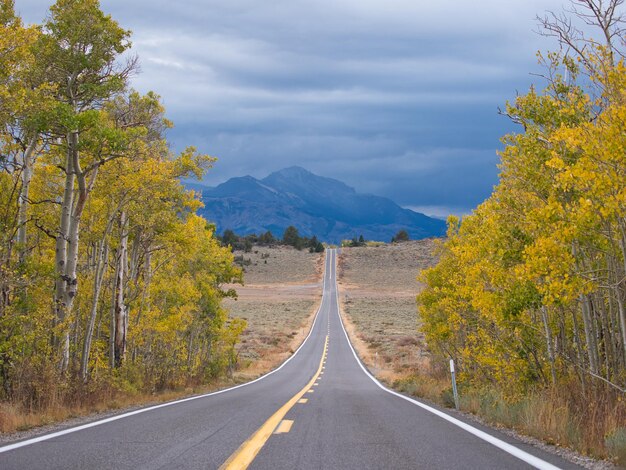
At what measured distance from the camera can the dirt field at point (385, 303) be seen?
42.2 metres

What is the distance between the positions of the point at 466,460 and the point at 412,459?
564 mm

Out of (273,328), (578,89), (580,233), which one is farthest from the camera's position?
(273,328)

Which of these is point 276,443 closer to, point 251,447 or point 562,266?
point 251,447

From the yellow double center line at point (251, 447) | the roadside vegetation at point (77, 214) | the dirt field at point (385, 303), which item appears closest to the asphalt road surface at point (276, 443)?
the yellow double center line at point (251, 447)

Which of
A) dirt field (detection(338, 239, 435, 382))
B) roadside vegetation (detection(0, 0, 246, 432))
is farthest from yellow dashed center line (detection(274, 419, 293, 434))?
dirt field (detection(338, 239, 435, 382))

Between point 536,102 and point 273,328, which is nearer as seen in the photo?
point 536,102

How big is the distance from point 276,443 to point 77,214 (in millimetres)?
9324

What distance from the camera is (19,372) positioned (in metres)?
11.2

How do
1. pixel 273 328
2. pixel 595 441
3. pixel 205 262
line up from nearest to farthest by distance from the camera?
pixel 595 441
pixel 205 262
pixel 273 328

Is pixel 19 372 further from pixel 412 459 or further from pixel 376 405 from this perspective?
pixel 412 459

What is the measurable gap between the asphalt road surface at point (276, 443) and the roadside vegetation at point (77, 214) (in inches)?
97.2

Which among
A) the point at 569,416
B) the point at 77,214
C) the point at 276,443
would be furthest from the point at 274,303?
the point at 276,443

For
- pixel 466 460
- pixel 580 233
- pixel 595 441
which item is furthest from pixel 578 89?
pixel 466 460

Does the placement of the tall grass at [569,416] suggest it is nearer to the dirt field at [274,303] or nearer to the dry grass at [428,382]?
the dry grass at [428,382]
